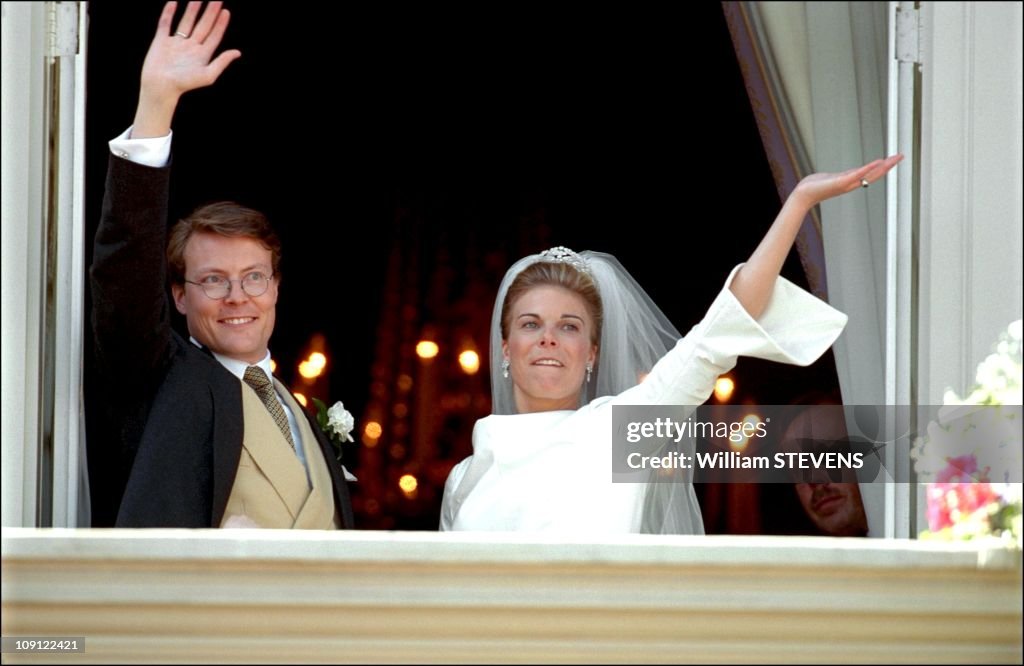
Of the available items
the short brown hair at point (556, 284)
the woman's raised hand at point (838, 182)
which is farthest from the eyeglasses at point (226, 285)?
the woman's raised hand at point (838, 182)

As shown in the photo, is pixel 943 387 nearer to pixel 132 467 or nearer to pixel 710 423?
pixel 710 423

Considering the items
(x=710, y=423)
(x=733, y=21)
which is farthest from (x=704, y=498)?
(x=733, y=21)

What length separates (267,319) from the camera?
3.23 m

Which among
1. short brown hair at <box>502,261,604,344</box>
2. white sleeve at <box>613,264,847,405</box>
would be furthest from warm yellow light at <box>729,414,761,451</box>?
white sleeve at <box>613,264,847,405</box>

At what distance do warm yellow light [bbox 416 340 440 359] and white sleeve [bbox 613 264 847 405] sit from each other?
171cm

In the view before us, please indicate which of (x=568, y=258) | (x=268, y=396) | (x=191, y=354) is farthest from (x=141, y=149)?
(x=568, y=258)

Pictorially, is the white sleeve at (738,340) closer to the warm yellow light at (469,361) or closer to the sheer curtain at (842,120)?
the sheer curtain at (842,120)

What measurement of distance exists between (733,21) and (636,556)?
1.37 meters

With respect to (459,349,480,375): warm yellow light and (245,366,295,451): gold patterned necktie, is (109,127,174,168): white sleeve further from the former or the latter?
(459,349,480,375): warm yellow light

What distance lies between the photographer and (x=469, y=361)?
462 centimetres

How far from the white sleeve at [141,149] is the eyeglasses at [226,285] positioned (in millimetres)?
496

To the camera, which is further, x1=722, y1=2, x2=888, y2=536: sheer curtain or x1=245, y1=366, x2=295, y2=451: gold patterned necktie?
x1=245, y1=366, x2=295, y2=451: gold patterned necktie

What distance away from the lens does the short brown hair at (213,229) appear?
3250 mm

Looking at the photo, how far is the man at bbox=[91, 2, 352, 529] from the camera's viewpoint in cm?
276
